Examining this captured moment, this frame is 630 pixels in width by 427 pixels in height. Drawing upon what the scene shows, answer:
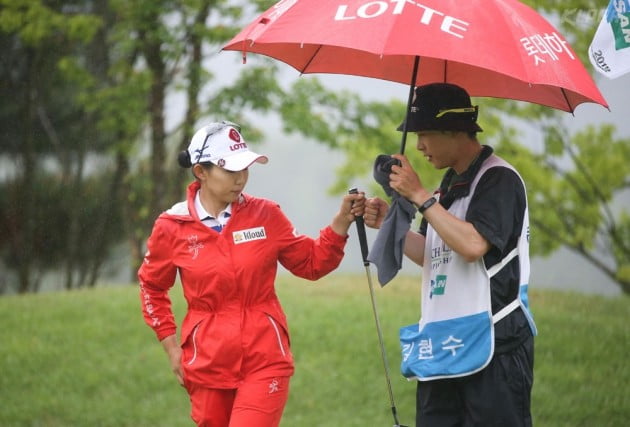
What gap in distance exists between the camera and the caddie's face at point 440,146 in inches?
152

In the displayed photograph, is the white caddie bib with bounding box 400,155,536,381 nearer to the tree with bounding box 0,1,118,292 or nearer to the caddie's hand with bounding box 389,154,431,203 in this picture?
the caddie's hand with bounding box 389,154,431,203

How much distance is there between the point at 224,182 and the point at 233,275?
0.43 m

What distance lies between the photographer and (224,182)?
4258 mm

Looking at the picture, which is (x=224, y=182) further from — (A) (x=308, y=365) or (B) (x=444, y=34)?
(A) (x=308, y=365)

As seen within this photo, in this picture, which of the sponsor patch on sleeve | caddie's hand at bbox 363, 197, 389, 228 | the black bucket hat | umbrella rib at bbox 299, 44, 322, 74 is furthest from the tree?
the black bucket hat

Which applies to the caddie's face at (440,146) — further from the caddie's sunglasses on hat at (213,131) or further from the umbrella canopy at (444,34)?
the caddie's sunglasses on hat at (213,131)

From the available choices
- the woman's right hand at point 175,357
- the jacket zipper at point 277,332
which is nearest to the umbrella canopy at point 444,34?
the jacket zipper at point 277,332

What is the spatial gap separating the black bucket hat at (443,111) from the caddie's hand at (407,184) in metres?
0.18

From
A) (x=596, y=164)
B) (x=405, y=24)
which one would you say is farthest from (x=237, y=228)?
(x=596, y=164)

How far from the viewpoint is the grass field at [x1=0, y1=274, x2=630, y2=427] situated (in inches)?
309

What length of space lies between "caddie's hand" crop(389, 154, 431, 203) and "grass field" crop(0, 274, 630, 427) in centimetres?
424

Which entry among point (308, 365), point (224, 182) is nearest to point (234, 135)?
point (224, 182)

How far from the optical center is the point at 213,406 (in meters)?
4.27

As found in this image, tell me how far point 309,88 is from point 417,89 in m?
10.5
